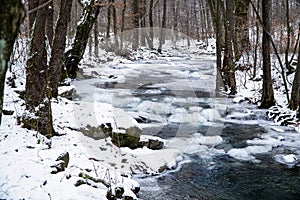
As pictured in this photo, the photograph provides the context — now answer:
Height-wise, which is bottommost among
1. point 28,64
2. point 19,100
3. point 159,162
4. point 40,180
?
point 159,162

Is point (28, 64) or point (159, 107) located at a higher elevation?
point (28, 64)

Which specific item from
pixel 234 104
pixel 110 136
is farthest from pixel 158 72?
pixel 110 136

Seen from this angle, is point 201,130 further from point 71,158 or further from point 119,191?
point 119,191

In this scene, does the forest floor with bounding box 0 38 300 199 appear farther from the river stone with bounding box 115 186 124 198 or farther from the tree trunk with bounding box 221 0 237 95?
the tree trunk with bounding box 221 0 237 95

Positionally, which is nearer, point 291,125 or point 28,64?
point 28,64

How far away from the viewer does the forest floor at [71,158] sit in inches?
173

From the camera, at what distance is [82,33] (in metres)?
13.1

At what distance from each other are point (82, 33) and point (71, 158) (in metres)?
8.17

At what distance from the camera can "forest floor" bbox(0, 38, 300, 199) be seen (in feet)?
14.4

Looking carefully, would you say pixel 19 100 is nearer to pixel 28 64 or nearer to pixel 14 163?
pixel 28 64

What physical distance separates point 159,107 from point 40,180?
24.8ft

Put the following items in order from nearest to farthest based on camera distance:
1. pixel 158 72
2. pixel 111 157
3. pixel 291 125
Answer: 1. pixel 111 157
2. pixel 291 125
3. pixel 158 72

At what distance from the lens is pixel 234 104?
12.6m

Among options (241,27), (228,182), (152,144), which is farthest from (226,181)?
(241,27)
